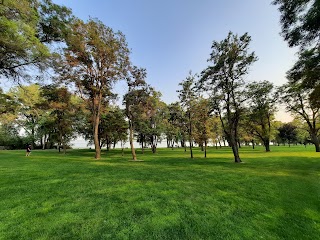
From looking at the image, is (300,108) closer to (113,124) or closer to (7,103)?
(113,124)

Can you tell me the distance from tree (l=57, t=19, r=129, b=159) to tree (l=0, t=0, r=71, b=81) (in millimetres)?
7862

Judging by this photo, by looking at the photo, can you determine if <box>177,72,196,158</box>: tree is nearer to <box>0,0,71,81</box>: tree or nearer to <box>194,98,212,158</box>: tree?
<box>194,98,212,158</box>: tree

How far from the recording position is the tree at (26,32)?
816 centimetres

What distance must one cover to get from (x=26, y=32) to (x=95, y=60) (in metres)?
13.9

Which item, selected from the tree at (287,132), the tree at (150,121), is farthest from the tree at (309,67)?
the tree at (287,132)

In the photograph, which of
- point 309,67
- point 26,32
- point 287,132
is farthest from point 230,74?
point 287,132

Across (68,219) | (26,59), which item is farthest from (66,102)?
(68,219)

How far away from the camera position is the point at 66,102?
28.6m

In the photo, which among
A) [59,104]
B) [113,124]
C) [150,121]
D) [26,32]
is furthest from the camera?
A: [150,121]

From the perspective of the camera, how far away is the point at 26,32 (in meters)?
8.57

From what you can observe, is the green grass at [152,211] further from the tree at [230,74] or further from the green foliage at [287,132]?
the green foliage at [287,132]

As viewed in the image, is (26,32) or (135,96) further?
(135,96)

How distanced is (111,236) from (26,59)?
33.9 feet

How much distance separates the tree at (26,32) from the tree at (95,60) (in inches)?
310
